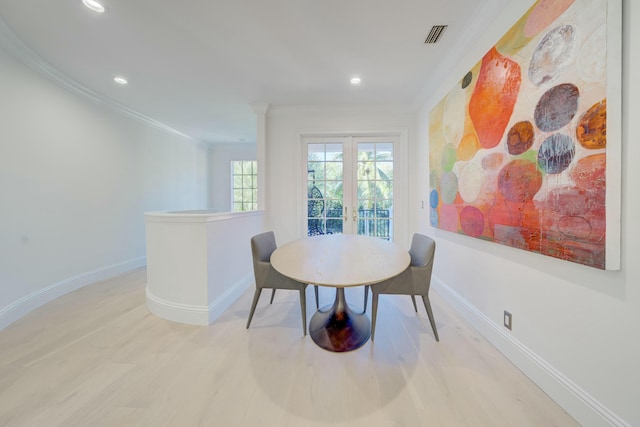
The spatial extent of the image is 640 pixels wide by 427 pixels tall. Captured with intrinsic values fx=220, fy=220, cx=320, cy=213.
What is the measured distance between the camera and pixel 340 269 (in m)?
1.38

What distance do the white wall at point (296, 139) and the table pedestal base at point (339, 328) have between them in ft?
5.01

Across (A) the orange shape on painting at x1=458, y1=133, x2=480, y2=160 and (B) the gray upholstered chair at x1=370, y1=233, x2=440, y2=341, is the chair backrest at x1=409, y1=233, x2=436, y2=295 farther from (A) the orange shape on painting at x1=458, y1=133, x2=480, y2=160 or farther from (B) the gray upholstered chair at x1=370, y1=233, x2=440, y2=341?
(A) the orange shape on painting at x1=458, y1=133, x2=480, y2=160

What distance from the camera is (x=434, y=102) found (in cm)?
257

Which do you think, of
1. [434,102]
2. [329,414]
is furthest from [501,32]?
[329,414]

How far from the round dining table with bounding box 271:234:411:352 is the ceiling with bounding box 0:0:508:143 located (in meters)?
1.81

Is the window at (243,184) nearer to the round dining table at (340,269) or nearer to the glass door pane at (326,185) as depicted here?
the glass door pane at (326,185)

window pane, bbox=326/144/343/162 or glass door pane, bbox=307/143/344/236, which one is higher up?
window pane, bbox=326/144/343/162

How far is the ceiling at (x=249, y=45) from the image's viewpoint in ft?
5.28

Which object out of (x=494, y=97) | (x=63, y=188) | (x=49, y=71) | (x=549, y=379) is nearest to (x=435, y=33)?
(x=494, y=97)

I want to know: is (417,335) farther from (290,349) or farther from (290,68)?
(290,68)

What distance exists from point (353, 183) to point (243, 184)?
3.26m

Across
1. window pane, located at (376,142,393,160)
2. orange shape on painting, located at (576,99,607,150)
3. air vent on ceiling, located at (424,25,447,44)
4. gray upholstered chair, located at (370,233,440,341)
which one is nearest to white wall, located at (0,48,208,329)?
gray upholstered chair, located at (370,233,440,341)

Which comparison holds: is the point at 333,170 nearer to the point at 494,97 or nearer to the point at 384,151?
the point at 384,151

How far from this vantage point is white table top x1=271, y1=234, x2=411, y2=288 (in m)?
1.24
